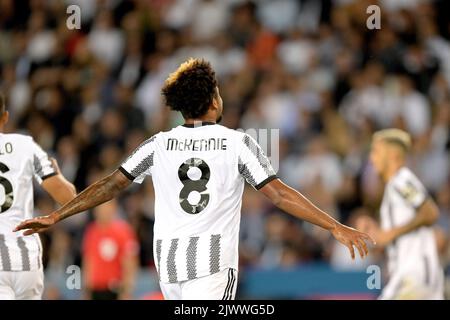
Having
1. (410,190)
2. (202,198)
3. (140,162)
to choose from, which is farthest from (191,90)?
(410,190)

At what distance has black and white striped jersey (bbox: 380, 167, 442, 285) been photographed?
9414mm

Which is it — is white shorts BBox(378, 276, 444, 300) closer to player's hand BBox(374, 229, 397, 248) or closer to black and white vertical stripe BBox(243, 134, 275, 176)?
player's hand BBox(374, 229, 397, 248)

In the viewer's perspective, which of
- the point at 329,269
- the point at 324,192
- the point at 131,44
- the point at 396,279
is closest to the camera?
the point at 396,279

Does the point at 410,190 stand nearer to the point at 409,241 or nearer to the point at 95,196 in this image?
A: the point at 409,241

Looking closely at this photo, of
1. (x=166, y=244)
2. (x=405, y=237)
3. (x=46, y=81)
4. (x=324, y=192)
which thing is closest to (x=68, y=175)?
(x=46, y=81)

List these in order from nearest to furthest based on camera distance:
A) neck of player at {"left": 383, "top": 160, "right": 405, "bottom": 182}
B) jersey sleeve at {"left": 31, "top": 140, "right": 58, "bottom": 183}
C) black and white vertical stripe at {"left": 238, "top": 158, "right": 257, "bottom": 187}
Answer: black and white vertical stripe at {"left": 238, "top": 158, "right": 257, "bottom": 187} → jersey sleeve at {"left": 31, "top": 140, "right": 58, "bottom": 183} → neck of player at {"left": 383, "top": 160, "right": 405, "bottom": 182}

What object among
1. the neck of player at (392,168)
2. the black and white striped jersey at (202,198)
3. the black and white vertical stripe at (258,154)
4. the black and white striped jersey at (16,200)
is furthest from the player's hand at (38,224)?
the neck of player at (392,168)

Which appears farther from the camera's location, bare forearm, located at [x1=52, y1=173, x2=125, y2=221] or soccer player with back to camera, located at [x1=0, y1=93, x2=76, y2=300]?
soccer player with back to camera, located at [x1=0, y1=93, x2=76, y2=300]

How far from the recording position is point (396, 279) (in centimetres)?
944

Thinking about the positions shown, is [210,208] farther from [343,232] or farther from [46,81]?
[46,81]

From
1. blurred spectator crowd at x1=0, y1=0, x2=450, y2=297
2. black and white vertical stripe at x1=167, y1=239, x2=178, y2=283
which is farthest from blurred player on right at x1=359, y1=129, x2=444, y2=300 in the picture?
black and white vertical stripe at x1=167, y1=239, x2=178, y2=283

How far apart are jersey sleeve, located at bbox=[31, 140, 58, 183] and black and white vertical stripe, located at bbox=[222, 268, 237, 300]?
1702mm

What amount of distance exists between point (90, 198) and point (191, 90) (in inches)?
34.3
